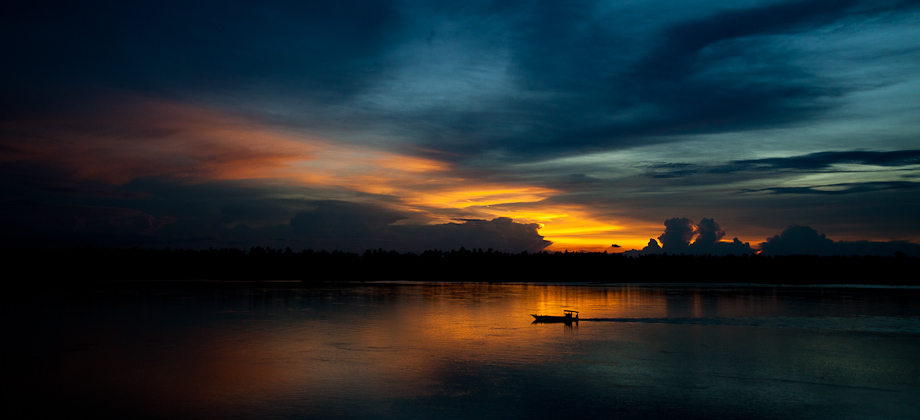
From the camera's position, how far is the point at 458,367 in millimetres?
22812

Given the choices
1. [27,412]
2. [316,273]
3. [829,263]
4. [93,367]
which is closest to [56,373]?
[93,367]

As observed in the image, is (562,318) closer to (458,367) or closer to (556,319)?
(556,319)

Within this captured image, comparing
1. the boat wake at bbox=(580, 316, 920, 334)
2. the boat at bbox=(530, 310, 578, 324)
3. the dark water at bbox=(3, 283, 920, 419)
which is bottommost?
the boat wake at bbox=(580, 316, 920, 334)

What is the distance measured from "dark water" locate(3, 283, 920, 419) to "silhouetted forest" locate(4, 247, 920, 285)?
105215 millimetres

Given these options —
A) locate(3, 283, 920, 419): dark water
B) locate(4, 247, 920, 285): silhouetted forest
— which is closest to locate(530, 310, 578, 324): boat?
locate(3, 283, 920, 419): dark water

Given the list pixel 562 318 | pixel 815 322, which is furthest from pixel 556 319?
pixel 815 322

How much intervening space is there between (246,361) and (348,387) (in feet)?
23.0

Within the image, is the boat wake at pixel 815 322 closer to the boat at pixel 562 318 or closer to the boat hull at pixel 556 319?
the boat at pixel 562 318

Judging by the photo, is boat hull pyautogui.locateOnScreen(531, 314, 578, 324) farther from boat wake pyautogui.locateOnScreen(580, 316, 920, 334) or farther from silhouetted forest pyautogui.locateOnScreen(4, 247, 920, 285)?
silhouetted forest pyautogui.locateOnScreen(4, 247, 920, 285)

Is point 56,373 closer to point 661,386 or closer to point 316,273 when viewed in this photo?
point 661,386

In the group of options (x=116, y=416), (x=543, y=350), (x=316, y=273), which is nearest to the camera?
(x=116, y=416)

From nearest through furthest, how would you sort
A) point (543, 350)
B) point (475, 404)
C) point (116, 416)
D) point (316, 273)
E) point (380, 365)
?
1. point (116, 416)
2. point (475, 404)
3. point (380, 365)
4. point (543, 350)
5. point (316, 273)

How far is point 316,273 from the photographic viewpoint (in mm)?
154250

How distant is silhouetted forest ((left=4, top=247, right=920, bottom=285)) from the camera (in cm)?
13688
